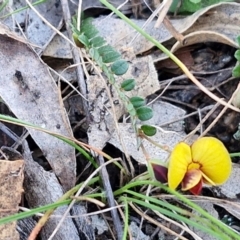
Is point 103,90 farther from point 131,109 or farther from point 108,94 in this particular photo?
point 131,109

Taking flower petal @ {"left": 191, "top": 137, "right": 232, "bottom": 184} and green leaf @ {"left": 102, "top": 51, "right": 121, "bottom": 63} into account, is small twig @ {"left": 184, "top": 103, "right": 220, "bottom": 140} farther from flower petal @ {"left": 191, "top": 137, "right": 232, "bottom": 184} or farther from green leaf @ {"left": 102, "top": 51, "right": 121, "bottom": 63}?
green leaf @ {"left": 102, "top": 51, "right": 121, "bottom": 63}

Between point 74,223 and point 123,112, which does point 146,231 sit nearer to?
point 74,223

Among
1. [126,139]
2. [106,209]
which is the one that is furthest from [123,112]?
[106,209]

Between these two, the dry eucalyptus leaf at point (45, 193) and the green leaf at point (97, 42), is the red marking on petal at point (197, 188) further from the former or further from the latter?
the green leaf at point (97, 42)

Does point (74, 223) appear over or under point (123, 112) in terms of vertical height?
under

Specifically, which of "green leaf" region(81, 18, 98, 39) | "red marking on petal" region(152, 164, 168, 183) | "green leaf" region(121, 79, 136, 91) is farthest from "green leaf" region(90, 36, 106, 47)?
"red marking on petal" region(152, 164, 168, 183)

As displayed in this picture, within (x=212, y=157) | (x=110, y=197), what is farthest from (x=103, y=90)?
(x=212, y=157)
